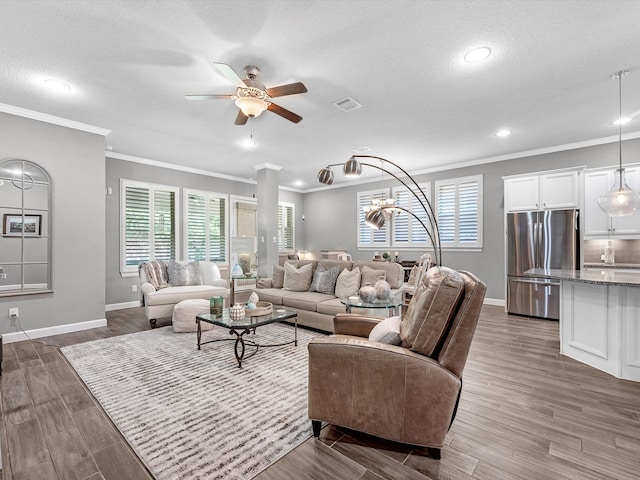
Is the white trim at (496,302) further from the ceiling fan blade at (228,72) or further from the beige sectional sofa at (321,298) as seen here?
the ceiling fan blade at (228,72)

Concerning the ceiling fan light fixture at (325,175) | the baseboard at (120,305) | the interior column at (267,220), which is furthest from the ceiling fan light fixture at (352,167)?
the baseboard at (120,305)

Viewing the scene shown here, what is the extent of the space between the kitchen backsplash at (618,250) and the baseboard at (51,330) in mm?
7741

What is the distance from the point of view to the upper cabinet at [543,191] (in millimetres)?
4787

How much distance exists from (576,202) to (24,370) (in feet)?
24.3

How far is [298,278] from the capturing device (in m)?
4.85

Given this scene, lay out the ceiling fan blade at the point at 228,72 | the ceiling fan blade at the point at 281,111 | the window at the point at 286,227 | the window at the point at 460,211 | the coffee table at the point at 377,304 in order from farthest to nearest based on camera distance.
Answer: the window at the point at 286,227 → the window at the point at 460,211 → the coffee table at the point at 377,304 → the ceiling fan blade at the point at 281,111 → the ceiling fan blade at the point at 228,72

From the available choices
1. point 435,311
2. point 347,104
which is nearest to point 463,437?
point 435,311

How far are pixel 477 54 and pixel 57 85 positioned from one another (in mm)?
4269

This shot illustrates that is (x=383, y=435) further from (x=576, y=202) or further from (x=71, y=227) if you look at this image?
(x=576, y=202)

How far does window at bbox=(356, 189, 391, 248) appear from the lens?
752cm

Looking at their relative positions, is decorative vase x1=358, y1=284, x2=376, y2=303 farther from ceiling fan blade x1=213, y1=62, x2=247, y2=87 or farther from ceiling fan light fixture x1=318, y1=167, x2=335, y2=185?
ceiling fan blade x1=213, y1=62, x2=247, y2=87

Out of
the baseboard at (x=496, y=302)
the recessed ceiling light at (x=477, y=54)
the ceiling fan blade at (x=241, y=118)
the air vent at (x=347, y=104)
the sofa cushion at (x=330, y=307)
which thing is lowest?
the baseboard at (x=496, y=302)

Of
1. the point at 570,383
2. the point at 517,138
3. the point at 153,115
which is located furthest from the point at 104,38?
the point at 517,138

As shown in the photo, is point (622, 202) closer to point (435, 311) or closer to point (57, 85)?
point (435, 311)
